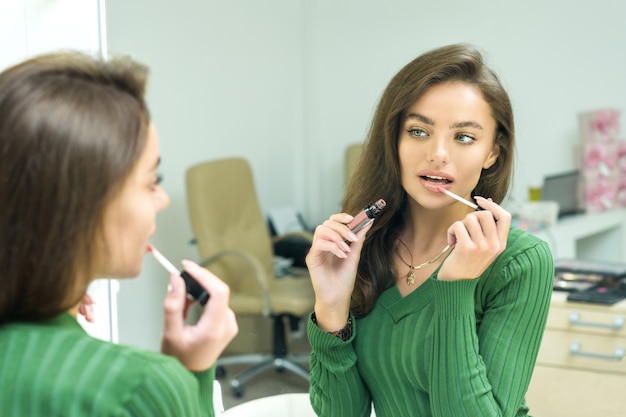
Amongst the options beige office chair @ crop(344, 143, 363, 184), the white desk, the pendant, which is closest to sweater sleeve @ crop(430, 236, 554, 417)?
the pendant

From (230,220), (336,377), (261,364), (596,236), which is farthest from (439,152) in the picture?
(596,236)

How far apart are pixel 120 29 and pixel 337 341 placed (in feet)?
5.17

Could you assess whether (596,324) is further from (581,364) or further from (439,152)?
(439,152)

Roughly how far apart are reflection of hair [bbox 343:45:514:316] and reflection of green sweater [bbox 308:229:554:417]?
4cm

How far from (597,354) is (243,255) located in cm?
130

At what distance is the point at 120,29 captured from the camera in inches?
92.8

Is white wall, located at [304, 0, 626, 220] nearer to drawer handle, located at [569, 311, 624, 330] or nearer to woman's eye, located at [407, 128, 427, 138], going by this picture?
drawer handle, located at [569, 311, 624, 330]

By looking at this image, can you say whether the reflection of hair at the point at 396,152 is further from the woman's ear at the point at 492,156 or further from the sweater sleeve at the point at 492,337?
the sweater sleeve at the point at 492,337

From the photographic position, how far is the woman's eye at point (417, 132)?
3.50ft

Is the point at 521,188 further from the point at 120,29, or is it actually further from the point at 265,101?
the point at 120,29

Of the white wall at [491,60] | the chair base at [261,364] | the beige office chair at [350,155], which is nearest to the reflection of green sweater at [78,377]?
the chair base at [261,364]

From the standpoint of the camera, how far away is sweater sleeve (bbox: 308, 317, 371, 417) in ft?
3.59

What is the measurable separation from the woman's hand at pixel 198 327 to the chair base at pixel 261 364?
7.00 feet

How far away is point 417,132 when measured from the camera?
107 centimetres
